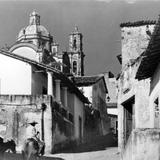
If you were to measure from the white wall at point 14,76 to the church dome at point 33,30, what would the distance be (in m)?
51.7

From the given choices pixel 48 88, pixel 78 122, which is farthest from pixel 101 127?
pixel 48 88

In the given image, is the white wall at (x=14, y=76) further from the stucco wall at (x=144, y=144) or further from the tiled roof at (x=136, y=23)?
the stucco wall at (x=144, y=144)

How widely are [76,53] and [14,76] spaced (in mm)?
65900

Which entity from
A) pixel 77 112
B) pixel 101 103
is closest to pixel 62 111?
pixel 77 112

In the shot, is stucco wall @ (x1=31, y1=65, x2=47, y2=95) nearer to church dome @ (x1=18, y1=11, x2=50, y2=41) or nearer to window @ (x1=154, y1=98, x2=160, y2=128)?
window @ (x1=154, y1=98, x2=160, y2=128)

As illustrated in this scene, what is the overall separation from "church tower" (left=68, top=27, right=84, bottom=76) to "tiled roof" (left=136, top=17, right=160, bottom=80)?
3079 inches

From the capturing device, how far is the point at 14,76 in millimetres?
31531

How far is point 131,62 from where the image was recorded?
75.8 feet

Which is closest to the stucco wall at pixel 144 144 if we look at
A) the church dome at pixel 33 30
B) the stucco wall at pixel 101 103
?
the stucco wall at pixel 101 103

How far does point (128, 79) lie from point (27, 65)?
29.3ft

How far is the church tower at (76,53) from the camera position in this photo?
96.5 m

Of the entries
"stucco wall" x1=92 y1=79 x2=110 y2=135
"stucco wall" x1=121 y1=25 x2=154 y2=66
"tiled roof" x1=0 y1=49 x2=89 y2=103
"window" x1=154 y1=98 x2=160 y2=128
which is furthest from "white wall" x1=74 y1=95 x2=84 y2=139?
"window" x1=154 y1=98 x2=160 y2=128

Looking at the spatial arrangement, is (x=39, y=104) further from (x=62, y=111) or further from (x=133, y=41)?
(x=133, y=41)

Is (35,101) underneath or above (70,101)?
underneath
